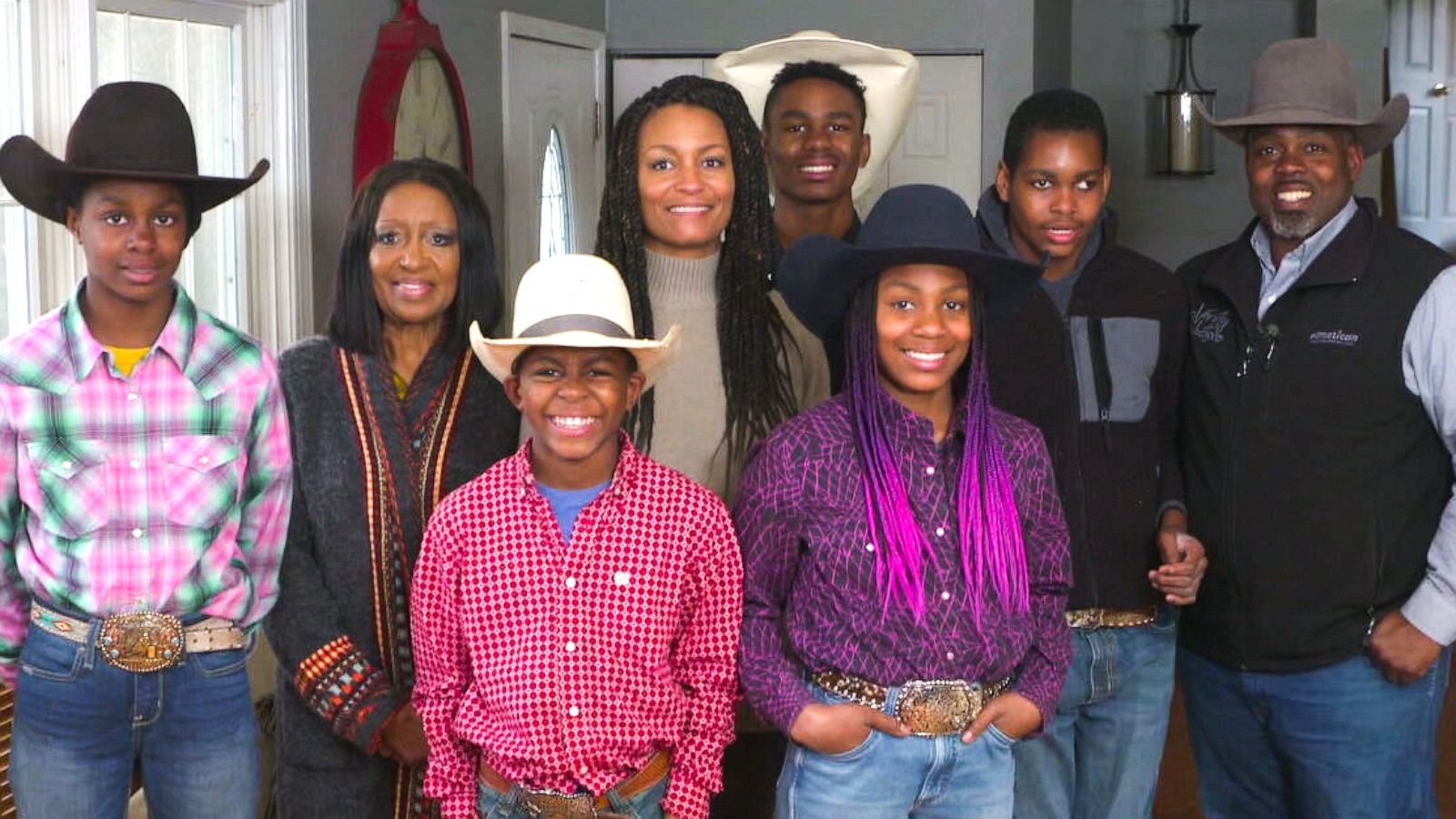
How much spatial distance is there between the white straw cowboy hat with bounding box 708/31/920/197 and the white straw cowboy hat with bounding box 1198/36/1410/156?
3.14 ft

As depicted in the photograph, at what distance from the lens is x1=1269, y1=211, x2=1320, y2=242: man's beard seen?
2.63 metres

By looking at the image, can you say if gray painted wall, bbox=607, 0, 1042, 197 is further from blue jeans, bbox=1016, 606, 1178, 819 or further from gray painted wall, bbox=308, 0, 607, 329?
blue jeans, bbox=1016, 606, 1178, 819

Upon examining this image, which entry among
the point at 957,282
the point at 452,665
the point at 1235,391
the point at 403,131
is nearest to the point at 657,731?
the point at 452,665

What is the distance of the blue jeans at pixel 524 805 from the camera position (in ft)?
7.18

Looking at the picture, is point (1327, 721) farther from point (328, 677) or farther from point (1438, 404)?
point (328, 677)

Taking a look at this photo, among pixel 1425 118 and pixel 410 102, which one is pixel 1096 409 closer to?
pixel 410 102

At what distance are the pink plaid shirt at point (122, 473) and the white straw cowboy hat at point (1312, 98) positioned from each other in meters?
1.63

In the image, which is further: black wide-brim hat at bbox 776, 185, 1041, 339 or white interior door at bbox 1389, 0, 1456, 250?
white interior door at bbox 1389, 0, 1456, 250

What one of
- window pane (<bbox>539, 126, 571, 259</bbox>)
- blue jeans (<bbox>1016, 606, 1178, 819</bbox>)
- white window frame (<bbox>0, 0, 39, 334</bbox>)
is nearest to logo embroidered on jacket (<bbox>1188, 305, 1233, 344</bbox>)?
blue jeans (<bbox>1016, 606, 1178, 819</bbox>)

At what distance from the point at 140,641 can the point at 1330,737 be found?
5.87ft

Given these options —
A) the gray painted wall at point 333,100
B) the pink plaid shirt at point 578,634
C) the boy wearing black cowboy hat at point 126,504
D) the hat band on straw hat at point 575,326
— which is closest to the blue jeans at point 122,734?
the boy wearing black cowboy hat at point 126,504

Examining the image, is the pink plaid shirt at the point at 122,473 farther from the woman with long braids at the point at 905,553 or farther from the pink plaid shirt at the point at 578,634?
the woman with long braids at the point at 905,553

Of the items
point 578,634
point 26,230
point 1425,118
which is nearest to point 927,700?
point 578,634

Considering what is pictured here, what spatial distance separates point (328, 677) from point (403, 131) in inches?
89.9
